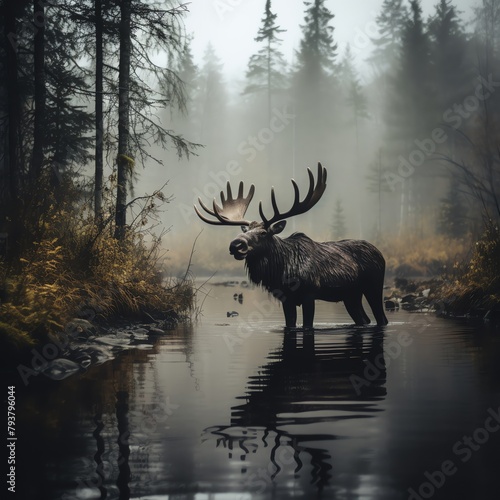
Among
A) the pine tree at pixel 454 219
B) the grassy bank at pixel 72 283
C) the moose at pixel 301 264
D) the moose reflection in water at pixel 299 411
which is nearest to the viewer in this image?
the moose reflection in water at pixel 299 411

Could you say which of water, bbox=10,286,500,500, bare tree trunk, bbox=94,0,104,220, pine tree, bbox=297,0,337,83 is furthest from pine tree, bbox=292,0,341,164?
water, bbox=10,286,500,500

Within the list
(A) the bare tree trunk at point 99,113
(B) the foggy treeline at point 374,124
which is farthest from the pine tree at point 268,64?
(A) the bare tree trunk at point 99,113

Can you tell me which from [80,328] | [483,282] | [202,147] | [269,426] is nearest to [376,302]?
[483,282]

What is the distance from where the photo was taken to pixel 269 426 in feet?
21.8

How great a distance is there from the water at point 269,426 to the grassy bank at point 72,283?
95 cm

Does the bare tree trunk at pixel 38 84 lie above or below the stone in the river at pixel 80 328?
above

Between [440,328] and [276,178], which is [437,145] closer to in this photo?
[276,178]

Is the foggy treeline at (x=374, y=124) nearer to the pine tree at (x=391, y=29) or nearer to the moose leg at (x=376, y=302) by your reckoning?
the pine tree at (x=391, y=29)

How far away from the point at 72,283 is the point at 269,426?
310 inches

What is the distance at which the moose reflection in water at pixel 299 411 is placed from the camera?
5398mm

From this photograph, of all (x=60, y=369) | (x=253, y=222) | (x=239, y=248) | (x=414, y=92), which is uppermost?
(x=414, y=92)

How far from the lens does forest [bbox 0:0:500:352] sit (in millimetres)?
14922

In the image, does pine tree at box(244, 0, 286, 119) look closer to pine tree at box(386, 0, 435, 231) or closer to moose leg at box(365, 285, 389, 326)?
pine tree at box(386, 0, 435, 231)

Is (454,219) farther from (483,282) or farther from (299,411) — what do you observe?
(299,411)
